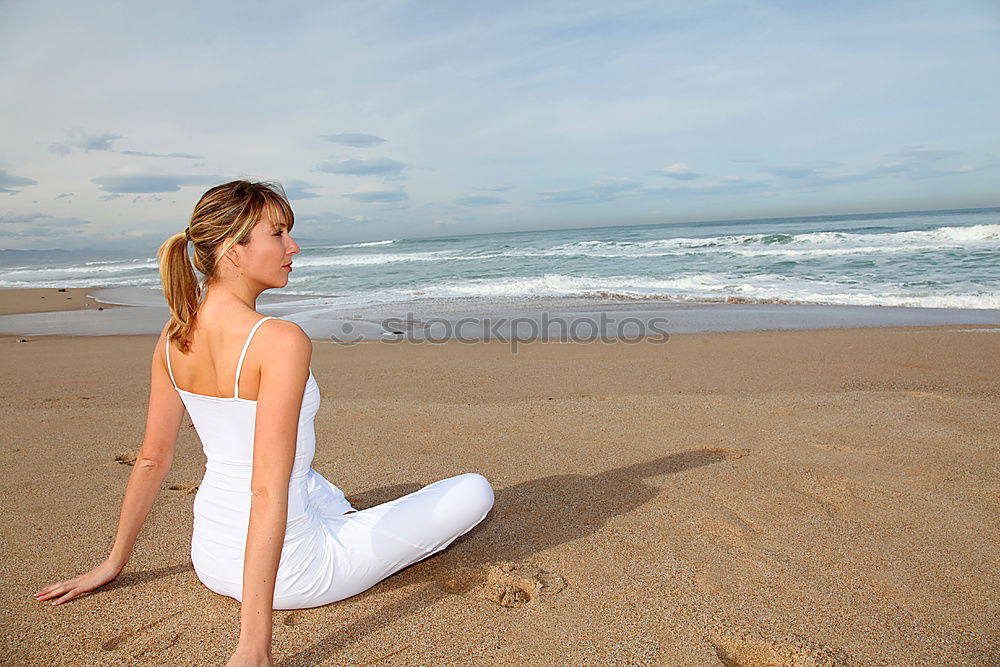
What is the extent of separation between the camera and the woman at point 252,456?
1922mm

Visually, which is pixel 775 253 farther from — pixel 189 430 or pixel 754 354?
pixel 189 430

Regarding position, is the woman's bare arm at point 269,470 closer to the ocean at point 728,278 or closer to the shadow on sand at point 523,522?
the shadow on sand at point 523,522

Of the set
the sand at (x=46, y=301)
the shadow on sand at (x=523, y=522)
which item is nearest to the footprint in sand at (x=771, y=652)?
the shadow on sand at (x=523, y=522)

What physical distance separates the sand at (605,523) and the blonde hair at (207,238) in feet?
3.83

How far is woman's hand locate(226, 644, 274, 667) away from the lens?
186 cm

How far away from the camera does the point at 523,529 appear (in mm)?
3102

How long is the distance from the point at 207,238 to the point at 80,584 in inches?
60.0

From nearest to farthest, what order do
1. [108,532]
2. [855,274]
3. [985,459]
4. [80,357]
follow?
[108,532], [985,459], [80,357], [855,274]

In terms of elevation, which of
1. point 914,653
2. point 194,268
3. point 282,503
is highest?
point 194,268

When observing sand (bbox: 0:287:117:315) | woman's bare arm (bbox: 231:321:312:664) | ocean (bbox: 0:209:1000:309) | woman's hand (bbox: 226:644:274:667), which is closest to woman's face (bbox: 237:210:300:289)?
woman's bare arm (bbox: 231:321:312:664)

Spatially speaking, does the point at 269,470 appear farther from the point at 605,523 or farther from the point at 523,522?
the point at 605,523

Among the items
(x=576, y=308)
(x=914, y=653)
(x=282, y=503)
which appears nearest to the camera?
(x=282, y=503)

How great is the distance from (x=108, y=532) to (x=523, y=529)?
1.99 metres

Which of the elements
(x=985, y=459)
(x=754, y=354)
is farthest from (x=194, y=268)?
(x=754, y=354)
